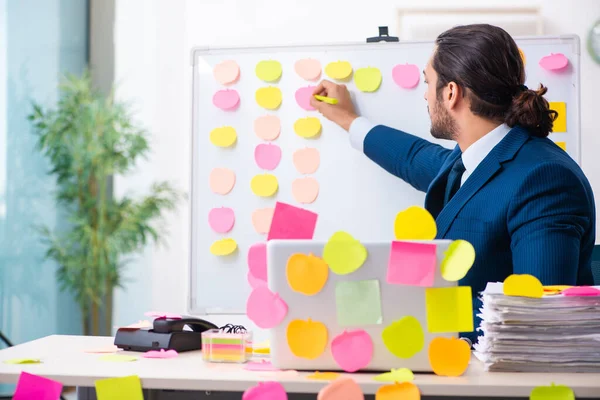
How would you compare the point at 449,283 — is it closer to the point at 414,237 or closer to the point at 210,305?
the point at 414,237

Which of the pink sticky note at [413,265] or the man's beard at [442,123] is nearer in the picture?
the pink sticky note at [413,265]

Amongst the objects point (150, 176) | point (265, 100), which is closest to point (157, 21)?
point (150, 176)

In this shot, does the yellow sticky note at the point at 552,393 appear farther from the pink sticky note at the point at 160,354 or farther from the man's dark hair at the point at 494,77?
the man's dark hair at the point at 494,77

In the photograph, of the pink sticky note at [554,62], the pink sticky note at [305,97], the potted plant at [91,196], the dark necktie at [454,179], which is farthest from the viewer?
the potted plant at [91,196]

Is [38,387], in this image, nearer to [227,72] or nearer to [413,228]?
[413,228]

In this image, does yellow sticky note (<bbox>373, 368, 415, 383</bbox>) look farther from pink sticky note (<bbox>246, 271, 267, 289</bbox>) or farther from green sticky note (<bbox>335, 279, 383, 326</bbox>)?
pink sticky note (<bbox>246, 271, 267, 289</bbox>)

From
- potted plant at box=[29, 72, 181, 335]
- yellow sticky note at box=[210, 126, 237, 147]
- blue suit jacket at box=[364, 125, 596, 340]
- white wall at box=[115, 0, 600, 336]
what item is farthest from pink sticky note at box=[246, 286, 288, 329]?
potted plant at box=[29, 72, 181, 335]

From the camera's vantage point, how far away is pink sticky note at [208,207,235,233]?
2279 millimetres

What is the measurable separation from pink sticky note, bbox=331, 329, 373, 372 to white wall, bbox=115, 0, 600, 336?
8.97ft

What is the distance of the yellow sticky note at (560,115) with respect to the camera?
2170 millimetres

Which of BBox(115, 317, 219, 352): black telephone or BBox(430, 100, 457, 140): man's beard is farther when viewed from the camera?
BBox(430, 100, 457, 140): man's beard

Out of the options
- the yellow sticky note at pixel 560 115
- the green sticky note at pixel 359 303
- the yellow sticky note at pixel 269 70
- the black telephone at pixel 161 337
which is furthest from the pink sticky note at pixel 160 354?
the yellow sticky note at pixel 560 115

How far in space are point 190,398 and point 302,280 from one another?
361 mm

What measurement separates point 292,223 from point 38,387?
18.2 inches
